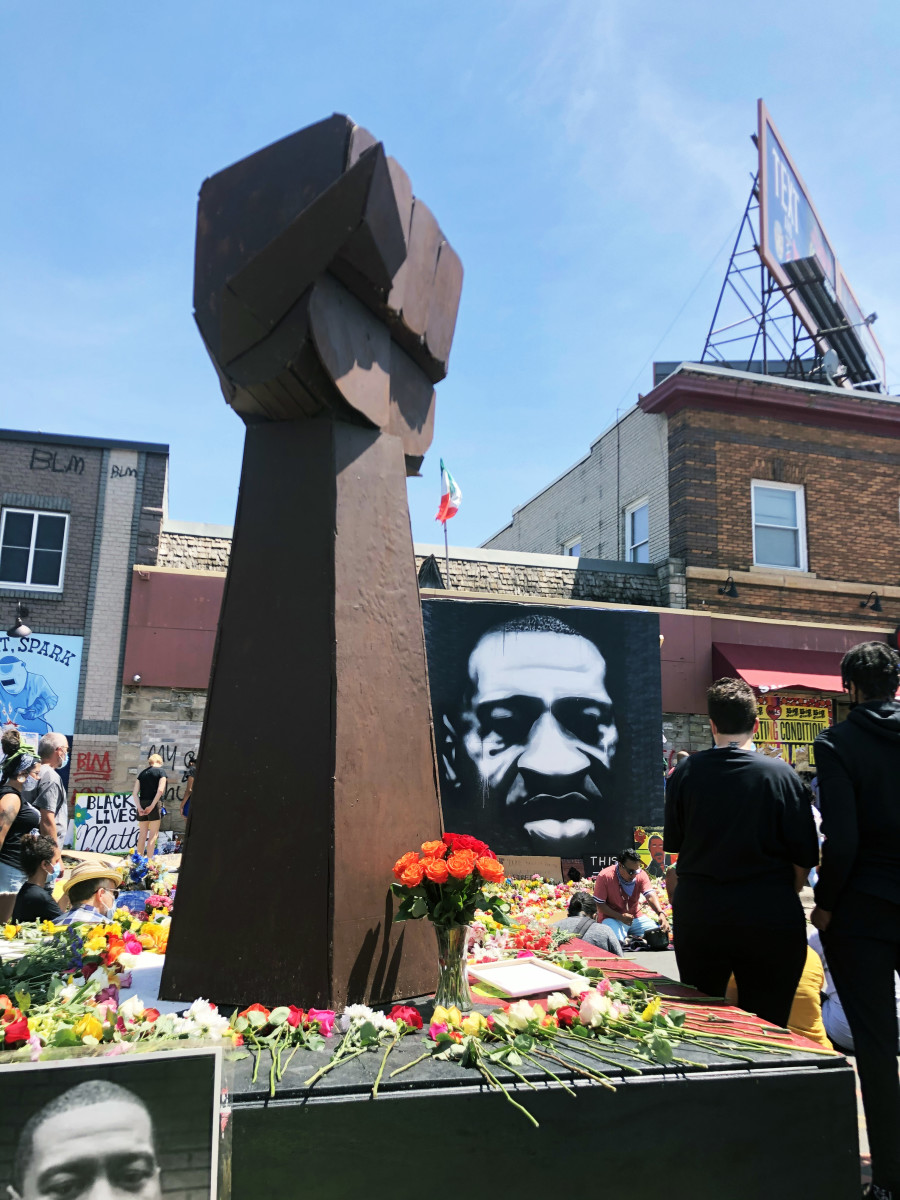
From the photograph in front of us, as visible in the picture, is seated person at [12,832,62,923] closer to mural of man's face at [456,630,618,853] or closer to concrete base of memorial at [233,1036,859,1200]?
concrete base of memorial at [233,1036,859,1200]

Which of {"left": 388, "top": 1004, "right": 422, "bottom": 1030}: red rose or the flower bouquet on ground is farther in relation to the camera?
the flower bouquet on ground

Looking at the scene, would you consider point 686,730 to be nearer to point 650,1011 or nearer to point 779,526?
point 779,526

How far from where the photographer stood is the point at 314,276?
331cm

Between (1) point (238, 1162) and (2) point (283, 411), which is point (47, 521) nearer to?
(2) point (283, 411)

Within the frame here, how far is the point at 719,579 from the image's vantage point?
1541 centimetres

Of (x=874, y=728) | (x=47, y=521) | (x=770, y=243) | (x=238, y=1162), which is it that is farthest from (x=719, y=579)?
(x=238, y=1162)

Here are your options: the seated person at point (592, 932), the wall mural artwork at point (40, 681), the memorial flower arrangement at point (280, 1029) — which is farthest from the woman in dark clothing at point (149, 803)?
the memorial flower arrangement at point (280, 1029)

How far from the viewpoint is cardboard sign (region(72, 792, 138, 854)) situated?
39.1 feet

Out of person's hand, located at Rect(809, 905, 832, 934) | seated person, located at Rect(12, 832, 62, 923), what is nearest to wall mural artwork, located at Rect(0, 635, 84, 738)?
seated person, located at Rect(12, 832, 62, 923)

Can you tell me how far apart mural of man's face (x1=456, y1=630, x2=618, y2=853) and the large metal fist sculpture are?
263 inches

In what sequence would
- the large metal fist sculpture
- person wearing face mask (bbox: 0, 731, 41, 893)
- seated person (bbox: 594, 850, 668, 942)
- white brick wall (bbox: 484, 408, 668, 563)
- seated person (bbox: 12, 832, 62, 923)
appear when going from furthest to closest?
white brick wall (bbox: 484, 408, 668, 563), seated person (bbox: 594, 850, 668, 942), person wearing face mask (bbox: 0, 731, 41, 893), seated person (bbox: 12, 832, 62, 923), the large metal fist sculpture

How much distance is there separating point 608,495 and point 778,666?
535 cm

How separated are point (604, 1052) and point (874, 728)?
4.47 ft

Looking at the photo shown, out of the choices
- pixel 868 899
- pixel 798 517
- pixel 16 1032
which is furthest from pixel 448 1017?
pixel 798 517
